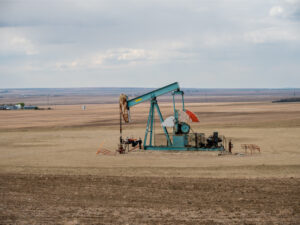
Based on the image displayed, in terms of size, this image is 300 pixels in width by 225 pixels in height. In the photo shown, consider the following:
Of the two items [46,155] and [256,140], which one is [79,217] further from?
[256,140]

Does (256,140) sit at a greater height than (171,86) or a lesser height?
lesser

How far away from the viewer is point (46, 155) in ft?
79.2

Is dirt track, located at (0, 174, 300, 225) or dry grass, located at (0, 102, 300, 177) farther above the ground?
dry grass, located at (0, 102, 300, 177)

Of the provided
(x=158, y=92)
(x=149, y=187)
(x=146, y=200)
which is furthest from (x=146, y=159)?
(x=146, y=200)

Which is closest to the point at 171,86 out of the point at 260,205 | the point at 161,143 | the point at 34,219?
the point at 161,143

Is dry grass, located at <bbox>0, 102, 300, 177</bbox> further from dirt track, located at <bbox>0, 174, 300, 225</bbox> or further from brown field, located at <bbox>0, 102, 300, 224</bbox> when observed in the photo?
dirt track, located at <bbox>0, 174, 300, 225</bbox>

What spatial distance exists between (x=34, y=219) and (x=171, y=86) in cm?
1487

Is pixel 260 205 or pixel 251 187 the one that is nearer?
pixel 260 205

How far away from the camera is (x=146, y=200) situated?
13.4 metres

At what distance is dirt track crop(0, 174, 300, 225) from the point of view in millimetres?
11477

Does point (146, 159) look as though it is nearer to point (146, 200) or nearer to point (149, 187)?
point (149, 187)

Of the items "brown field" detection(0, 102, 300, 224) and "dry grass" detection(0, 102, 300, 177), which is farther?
"dry grass" detection(0, 102, 300, 177)

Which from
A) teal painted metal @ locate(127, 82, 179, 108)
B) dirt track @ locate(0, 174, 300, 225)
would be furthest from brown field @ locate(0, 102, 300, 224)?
teal painted metal @ locate(127, 82, 179, 108)

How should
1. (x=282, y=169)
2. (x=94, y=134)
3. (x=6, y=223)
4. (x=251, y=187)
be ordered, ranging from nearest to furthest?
1. (x=6, y=223)
2. (x=251, y=187)
3. (x=282, y=169)
4. (x=94, y=134)
